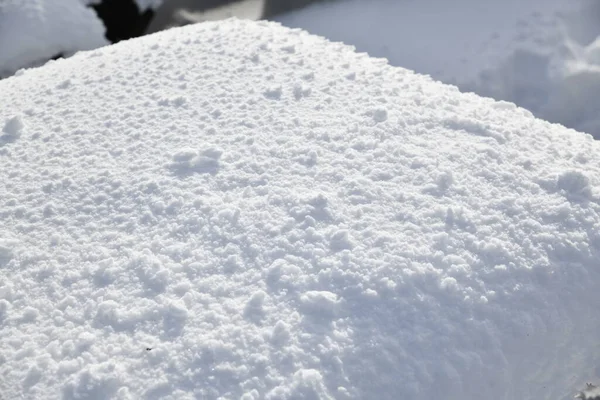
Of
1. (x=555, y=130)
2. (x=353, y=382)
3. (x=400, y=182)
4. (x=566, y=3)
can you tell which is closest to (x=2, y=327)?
(x=353, y=382)

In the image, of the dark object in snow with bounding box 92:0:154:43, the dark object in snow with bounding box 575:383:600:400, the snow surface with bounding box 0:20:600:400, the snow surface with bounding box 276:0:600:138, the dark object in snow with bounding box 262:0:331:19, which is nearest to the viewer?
the snow surface with bounding box 0:20:600:400

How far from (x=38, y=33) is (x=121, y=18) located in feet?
1.99

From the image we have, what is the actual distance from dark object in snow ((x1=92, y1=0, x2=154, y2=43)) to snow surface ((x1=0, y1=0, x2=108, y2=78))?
297mm

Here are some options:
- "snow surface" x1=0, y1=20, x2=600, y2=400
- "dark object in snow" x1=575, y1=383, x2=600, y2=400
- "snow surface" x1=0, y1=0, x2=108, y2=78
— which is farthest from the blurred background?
"dark object in snow" x1=575, y1=383, x2=600, y2=400

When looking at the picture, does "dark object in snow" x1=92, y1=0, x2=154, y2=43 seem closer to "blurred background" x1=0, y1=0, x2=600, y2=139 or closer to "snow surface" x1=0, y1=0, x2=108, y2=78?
"blurred background" x1=0, y1=0, x2=600, y2=139

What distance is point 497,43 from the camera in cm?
326

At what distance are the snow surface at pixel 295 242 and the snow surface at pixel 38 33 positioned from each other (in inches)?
42.4

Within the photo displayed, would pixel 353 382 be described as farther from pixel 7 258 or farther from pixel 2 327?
pixel 7 258

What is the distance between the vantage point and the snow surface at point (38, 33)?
10.3 ft

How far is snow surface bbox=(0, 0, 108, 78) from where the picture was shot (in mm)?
3148

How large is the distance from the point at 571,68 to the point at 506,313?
1969 mm

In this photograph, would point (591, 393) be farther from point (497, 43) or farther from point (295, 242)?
point (497, 43)

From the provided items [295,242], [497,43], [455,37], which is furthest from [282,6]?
[295,242]

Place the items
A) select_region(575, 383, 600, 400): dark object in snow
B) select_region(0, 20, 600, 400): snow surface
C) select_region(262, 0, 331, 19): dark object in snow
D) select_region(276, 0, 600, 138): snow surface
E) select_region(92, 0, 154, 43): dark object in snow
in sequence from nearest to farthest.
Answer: select_region(0, 20, 600, 400): snow surface
select_region(575, 383, 600, 400): dark object in snow
select_region(276, 0, 600, 138): snow surface
select_region(92, 0, 154, 43): dark object in snow
select_region(262, 0, 331, 19): dark object in snow
